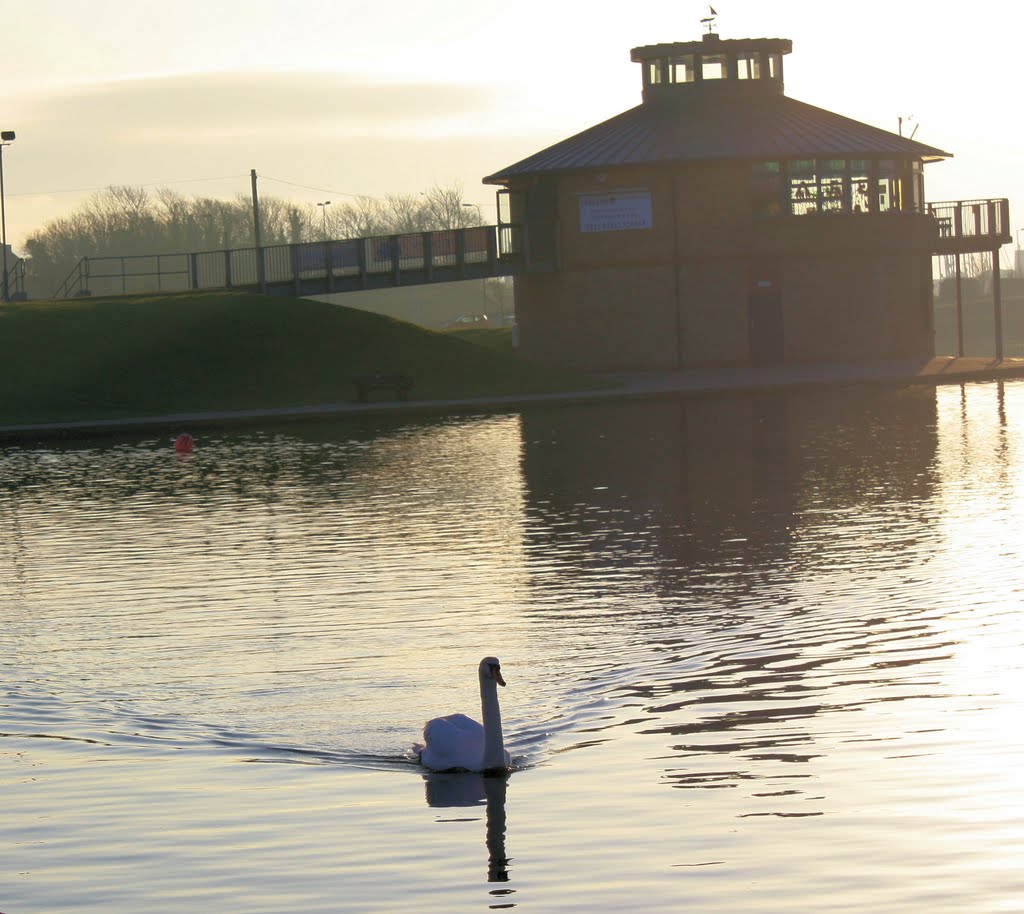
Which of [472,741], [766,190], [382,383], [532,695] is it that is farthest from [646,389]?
[472,741]

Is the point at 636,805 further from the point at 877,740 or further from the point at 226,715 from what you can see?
the point at 226,715

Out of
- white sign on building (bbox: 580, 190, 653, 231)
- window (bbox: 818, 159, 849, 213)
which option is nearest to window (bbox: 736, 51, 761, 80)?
window (bbox: 818, 159, 849, 213)

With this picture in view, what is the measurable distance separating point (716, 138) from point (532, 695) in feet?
168

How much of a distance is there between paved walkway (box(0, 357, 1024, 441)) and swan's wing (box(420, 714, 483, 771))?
33.6m

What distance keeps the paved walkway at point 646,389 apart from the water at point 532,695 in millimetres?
16649

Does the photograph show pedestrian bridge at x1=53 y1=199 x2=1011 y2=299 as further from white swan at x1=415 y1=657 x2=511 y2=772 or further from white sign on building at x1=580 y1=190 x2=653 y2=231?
white swan at x1=415 y1=657 x2=511 y2=772

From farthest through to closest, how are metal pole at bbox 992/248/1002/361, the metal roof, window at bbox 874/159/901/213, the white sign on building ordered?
window at bbox 874/159/901/213, the white sign on building, metal pole at bbox 992/248/1002/361, the metal roof

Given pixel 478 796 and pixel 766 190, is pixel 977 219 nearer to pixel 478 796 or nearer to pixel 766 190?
pixel 766 190

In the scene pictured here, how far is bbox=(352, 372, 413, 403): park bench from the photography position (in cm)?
5012

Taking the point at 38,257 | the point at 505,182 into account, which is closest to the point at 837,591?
the point at 505,182

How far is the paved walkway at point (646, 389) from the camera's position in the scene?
44.3 m

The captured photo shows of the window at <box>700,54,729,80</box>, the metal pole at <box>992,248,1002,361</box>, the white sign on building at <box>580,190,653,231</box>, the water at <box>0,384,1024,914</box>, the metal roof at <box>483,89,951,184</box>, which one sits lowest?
the water at <box>0,384,1024,914</box>

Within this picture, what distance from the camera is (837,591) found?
55.4ft

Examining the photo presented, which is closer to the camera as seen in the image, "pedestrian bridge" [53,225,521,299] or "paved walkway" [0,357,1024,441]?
"paved walkway" [0,357,1024,441]
